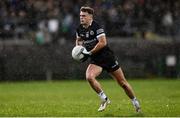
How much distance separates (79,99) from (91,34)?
20.8ft

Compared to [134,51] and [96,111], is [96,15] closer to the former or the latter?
[134,51]

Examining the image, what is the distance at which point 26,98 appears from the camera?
2119cm

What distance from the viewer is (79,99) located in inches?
806

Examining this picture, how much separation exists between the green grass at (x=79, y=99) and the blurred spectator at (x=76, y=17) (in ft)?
7.81

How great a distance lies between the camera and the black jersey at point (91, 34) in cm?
1434

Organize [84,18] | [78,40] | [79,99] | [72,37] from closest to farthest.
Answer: [84,18] < [78,40] < [79,99] < [72,37]

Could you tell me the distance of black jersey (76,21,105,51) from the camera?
1434 cm

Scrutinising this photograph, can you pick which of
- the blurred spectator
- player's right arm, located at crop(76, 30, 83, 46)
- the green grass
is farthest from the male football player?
the blurred spectator

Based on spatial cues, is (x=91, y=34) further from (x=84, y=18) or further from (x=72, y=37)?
(x=72, y=37)

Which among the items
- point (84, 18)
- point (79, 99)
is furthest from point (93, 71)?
point (79, 99)

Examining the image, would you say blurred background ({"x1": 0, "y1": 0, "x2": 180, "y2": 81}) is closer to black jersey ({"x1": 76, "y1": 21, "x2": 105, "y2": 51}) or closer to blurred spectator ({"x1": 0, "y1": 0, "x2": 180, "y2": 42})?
blurred spectator ({"x1": 0, "y1": 0, "x2": 180, "y2": 42})

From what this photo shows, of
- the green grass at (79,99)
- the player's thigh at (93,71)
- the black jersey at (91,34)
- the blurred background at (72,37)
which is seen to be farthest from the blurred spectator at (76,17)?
the player's thigh at (93,71)

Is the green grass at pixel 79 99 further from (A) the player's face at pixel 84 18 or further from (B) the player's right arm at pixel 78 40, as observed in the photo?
(A) the player's face at pixel 84 18

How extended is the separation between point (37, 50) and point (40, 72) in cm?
96
